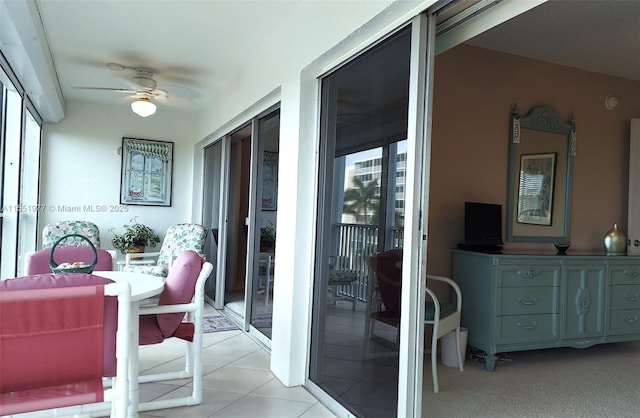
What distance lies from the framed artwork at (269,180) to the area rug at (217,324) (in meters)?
1.30

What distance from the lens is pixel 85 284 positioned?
155cm

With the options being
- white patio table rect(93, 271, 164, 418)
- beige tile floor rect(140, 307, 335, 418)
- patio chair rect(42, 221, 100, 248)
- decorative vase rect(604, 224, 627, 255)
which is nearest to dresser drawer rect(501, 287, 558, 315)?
decorative vase rect(604, 224, 627, 255)

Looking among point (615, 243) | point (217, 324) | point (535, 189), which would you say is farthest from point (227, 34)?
point (615, 243)

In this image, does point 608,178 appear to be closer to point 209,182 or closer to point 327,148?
point 327,148

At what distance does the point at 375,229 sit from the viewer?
2383 mm

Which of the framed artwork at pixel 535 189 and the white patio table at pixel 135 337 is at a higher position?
the framed artwork at pixel 535 189

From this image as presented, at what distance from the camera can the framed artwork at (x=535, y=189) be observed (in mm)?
4070

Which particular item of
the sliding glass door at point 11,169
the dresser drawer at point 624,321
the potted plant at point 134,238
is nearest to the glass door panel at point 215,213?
the potted plant at point 134,238

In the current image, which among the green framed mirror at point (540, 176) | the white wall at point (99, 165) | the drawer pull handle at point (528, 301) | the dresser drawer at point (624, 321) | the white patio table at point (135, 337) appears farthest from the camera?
the white wall at point (99, 165)

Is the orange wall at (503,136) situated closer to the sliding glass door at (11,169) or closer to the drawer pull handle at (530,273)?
the drawer pull handle at (530,273)

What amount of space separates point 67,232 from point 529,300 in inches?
173

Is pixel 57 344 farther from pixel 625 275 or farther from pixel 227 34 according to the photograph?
pixel 625 275

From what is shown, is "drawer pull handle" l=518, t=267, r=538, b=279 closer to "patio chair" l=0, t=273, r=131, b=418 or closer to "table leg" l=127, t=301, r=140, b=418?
"table leg" l=127, t=301, r=140, b=418

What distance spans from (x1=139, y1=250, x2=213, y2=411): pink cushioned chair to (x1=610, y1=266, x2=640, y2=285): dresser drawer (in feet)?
11.1
